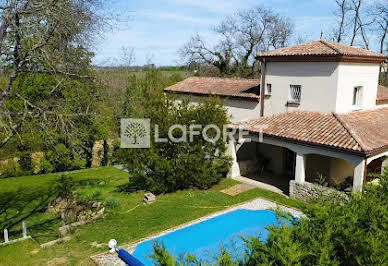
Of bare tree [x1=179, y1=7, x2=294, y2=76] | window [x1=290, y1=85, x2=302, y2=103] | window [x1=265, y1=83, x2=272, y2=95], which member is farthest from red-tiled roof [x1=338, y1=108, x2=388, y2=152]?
bare tree [x1=179, y1=7, x2=294, y2=76]

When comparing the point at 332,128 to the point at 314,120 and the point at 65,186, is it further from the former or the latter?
the point at 65,186

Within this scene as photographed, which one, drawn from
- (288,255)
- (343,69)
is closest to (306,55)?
(343,69)

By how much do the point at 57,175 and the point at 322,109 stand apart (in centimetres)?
2198

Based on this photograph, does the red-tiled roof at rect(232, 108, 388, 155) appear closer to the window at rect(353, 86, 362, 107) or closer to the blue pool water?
the window at rect(353, 86, 362, 107)

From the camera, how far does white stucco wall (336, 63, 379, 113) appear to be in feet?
63.4

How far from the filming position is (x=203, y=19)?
5547cm

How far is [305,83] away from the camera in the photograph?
20.4 meters

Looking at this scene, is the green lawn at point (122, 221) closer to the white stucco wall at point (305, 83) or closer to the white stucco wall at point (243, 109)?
the white stucco wall at point (243, 109)

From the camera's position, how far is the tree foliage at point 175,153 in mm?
19703

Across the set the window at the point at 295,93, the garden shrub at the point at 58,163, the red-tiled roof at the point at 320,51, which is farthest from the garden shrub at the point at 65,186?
the red-tiled roof at the point at 320,51

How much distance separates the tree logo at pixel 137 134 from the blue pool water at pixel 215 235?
6777 mm

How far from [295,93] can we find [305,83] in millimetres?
1046

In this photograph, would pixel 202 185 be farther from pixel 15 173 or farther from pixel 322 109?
pixel 15 173

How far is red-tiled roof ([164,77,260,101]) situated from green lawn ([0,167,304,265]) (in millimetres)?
6892
